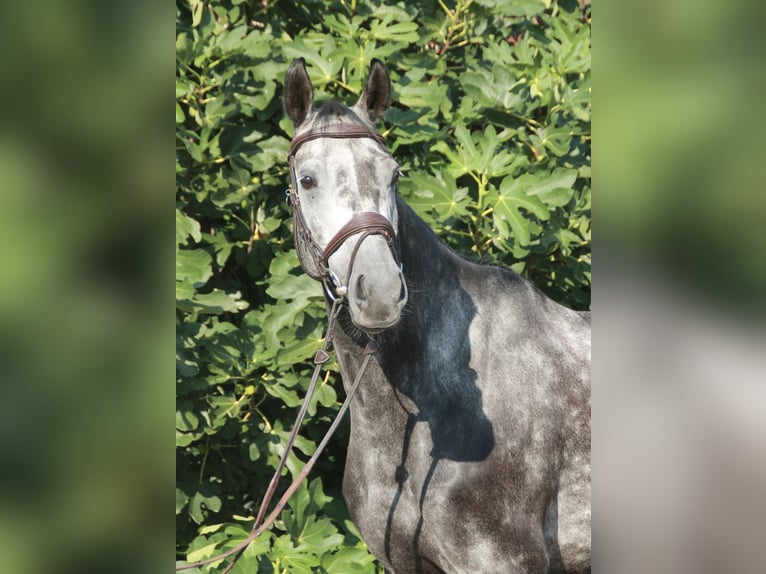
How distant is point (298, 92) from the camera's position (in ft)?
8.28

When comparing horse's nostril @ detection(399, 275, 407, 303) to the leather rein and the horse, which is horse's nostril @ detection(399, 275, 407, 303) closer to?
the leather rein

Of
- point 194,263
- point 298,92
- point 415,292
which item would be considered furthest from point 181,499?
point 298,92

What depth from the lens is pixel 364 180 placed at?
7.41 ft

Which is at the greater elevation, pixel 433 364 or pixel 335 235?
pixel 335 235

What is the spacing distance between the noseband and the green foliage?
2.42 ft

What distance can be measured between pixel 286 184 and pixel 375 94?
104cm

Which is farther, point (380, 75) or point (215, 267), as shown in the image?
point (215, 267)

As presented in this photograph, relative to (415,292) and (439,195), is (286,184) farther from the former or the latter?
(415,292)
